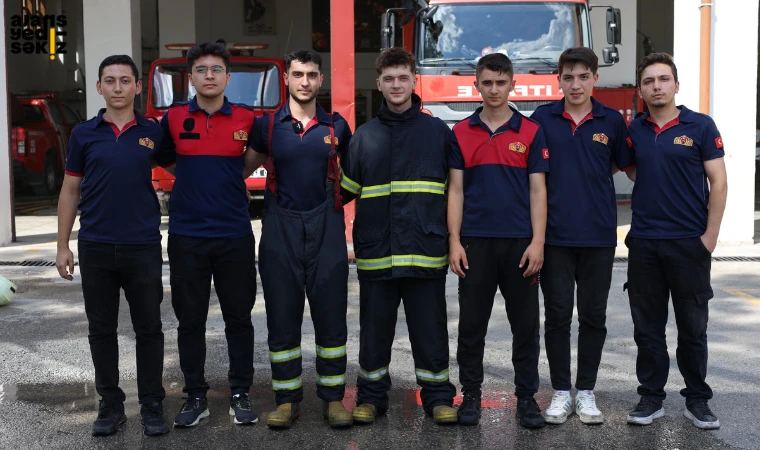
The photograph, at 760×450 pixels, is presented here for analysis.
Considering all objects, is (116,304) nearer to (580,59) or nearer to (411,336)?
(411,336)

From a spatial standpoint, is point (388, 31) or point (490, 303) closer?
point (490, 303)

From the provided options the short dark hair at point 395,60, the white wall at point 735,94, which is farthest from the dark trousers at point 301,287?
the white wall at point 735,94

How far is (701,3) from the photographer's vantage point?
11.2 meters

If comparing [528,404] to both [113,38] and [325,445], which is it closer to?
[325,445]

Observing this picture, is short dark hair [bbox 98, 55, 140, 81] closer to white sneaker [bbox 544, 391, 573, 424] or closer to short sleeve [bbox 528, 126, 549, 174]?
short sleeve [bbox 528, 126, 549, 174]

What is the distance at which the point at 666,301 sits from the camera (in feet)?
16.3

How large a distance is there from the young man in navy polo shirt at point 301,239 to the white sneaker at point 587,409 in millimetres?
1208

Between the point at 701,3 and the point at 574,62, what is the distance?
279 inches

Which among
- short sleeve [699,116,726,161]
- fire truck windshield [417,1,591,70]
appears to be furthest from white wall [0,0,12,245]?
short sleeve [699,116,726,161]

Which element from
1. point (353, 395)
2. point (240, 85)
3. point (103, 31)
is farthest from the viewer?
point (103, 31)

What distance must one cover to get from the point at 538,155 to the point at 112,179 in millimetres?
2137

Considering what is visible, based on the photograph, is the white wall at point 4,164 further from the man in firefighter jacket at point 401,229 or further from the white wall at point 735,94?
the white wall at point 735,94

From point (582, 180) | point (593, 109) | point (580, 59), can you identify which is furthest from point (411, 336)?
point (580, 59)

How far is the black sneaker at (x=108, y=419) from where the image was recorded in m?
4.80
